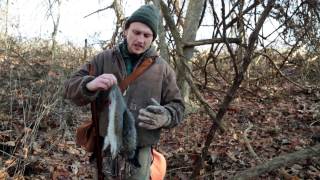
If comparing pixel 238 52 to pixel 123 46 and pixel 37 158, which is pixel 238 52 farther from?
pixel 123 46

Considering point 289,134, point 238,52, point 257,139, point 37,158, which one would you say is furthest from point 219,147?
point 37,158

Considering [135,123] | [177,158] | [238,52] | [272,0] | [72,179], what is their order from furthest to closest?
1. [238,52]
2. [177,158]
3. [72,179]
4. [272,0]
5. [135,123]

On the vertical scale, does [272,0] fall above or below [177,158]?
above

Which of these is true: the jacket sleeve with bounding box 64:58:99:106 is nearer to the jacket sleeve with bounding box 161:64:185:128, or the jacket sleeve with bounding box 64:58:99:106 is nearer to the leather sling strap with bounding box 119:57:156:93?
the leather sling strap with bounding box 119:57:156:93

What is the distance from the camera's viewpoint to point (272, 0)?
357 centimetres

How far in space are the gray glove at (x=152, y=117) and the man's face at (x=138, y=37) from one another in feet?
1.23

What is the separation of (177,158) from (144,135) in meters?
2.15

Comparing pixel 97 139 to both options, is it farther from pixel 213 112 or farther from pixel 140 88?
pixel 213 112

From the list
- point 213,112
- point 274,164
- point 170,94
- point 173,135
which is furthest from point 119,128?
point 173,135

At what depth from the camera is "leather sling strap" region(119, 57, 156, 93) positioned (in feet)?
8.91

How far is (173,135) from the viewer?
223 inches

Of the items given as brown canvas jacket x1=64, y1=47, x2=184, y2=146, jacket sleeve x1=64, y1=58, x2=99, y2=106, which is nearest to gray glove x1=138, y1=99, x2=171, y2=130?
brown canvas jacket x1=64, y1=47, x2=184, y2=146

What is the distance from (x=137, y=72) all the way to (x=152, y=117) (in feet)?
1.06

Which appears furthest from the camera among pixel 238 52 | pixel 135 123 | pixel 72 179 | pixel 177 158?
pixel 238 52
